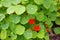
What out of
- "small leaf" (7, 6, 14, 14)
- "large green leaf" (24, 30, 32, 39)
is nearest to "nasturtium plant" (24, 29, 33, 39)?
"large green leaf" (24, 30, 32, 39)

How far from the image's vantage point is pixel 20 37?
165 cm

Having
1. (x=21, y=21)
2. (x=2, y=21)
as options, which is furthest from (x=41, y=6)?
(x=2, y=21)

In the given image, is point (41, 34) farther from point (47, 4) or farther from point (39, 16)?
point (47, 4)

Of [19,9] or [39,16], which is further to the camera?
[39,16]

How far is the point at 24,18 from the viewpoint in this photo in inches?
61.2

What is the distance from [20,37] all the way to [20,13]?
27cm

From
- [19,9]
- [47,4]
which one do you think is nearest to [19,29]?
[19,9]

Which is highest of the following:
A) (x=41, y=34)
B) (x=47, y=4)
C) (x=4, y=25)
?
(x=47, y=4)

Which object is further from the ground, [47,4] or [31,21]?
[47,4]

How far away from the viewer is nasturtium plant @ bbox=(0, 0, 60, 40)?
1.51 metres

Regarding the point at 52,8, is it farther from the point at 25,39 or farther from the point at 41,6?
the point at 25,39

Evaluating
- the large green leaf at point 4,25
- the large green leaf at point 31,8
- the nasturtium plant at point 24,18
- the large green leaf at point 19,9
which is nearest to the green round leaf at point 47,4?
the nasturtium plant at point 24,18

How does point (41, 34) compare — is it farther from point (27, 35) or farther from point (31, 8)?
point (31, 8)

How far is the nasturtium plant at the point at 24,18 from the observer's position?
1.51 m
